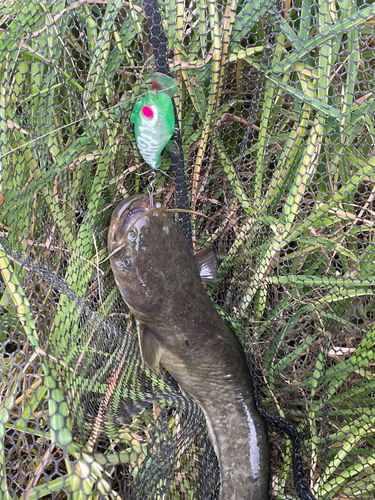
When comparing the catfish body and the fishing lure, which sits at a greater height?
the fishing lure

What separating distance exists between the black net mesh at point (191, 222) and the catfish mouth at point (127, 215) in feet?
0.43

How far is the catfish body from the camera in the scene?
1556 millimetres

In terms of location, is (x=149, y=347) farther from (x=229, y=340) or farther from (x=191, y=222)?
(x=191, y=222)

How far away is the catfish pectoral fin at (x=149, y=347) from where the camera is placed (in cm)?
165

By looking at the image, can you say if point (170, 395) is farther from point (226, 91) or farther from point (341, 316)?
point (226, 91)

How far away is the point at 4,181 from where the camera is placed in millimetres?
1396

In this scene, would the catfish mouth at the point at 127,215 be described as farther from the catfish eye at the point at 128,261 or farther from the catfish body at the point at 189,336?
the catfish eye at the point at 128,261

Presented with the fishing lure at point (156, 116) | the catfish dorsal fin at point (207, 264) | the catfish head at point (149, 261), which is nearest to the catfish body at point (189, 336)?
the catfish head at point (149, 261)

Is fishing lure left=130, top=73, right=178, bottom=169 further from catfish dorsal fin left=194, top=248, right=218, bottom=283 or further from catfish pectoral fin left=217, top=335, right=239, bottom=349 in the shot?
catfish pectoral fin left=217, top=335, right=239, bottom=349

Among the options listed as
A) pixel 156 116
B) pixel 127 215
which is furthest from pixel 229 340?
pixel 156 116

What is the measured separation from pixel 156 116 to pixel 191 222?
2.14 ft

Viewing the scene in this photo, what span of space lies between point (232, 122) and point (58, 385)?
57.2 inches

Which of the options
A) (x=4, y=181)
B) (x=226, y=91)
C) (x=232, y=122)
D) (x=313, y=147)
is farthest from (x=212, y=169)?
(x=4, y=181)

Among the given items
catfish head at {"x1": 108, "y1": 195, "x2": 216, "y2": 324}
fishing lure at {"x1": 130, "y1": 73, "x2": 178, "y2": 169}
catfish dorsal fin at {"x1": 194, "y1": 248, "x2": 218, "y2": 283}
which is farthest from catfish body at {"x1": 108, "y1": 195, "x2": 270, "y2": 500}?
fishing lure at {"x1": 130, "y1": 73, "x2": 178, "y2": 169}
